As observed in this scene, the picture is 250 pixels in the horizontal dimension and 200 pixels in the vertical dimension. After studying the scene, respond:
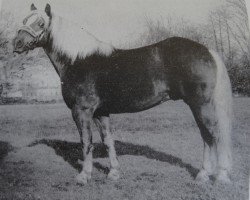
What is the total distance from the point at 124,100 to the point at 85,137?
35 cm

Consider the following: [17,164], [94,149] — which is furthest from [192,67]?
[17,164]

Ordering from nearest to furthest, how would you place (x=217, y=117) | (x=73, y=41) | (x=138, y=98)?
(x=217, y=117), (x=138, y=98), (x=73, y=41)

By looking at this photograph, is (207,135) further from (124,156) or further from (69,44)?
(69,44)

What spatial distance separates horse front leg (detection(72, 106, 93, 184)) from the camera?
8.14 ft

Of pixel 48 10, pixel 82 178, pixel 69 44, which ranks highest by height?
pixel 48 10

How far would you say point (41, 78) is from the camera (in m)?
2.61

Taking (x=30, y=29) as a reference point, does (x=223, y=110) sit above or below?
below

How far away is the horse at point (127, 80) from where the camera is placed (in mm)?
2316

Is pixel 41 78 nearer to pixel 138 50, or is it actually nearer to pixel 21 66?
pixel 21 66

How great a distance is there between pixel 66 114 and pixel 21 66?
0.45m

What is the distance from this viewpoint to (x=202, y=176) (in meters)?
2.37

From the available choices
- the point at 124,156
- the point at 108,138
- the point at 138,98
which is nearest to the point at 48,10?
the point at 138,98

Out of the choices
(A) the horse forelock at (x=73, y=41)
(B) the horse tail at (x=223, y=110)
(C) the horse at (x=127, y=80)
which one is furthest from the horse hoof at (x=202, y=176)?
(A) the horse forelock at (x=73, y=41)

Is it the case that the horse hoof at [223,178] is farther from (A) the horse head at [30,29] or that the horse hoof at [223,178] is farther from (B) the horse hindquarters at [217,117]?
(A) the horse head at [30,29]
